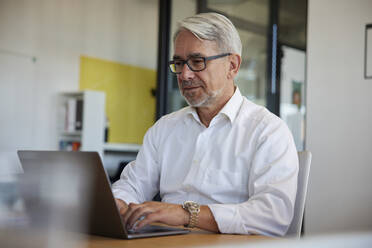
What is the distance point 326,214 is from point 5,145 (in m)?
4.29

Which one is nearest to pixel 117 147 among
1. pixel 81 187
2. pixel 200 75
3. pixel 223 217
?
pixel 200 75

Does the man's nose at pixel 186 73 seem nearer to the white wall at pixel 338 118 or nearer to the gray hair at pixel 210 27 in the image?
the gray hair at pixel 210 27

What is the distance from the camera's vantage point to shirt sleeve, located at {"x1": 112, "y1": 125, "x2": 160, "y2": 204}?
1.78m

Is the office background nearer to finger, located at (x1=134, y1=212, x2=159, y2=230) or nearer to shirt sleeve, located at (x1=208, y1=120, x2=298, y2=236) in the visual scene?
shirt sleeve, located at (x1=208, y1=120, x2=298, y2=236)

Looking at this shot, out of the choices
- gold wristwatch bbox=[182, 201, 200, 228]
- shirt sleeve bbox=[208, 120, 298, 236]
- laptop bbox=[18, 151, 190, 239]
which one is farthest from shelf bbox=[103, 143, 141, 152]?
laptop bbox=[18, 151, 190, 239]

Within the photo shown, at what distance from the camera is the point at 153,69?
787 cm

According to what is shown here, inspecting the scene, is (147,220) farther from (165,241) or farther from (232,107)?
(232,107)

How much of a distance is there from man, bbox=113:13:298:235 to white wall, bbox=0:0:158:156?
4358mm

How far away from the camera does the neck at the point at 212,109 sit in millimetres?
1809

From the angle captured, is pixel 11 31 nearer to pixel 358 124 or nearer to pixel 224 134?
pixel 358 124

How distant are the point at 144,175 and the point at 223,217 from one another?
0.62 meters

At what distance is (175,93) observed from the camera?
509cm

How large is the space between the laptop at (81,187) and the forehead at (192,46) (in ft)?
2.49

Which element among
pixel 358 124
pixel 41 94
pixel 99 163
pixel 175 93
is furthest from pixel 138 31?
pixel 99 163
